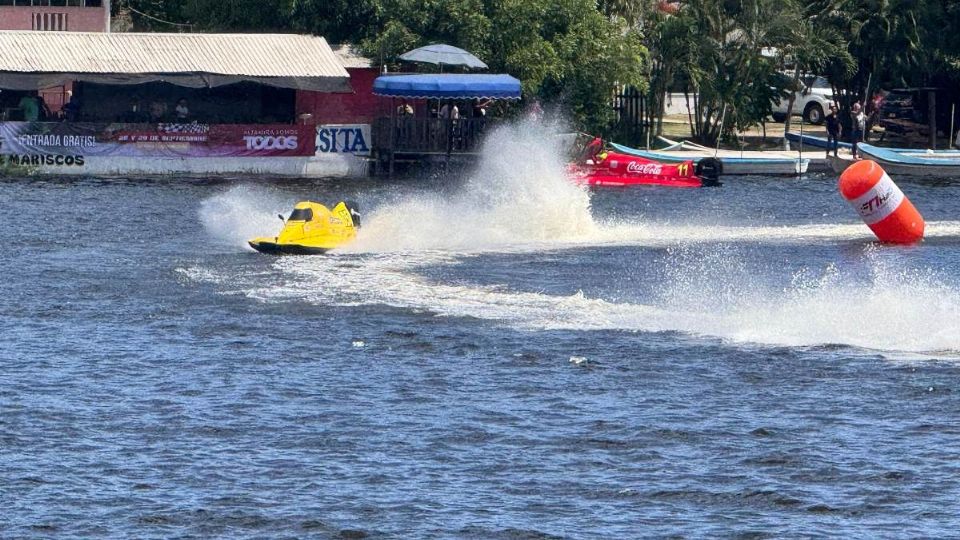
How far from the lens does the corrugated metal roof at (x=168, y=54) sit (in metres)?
56.0

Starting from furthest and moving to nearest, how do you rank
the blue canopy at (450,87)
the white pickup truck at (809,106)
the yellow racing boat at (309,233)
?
1. the white pickup truck at (809,106)
2. the blue canopy at (450,87)
3. the yellow racing boat at (309,233)

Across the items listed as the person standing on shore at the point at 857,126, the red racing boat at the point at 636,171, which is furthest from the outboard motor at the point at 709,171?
the person standing on shore at the point at 857,126

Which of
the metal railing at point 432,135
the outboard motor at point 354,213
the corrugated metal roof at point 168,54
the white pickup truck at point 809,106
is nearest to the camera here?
the outboard motor at point 354,213

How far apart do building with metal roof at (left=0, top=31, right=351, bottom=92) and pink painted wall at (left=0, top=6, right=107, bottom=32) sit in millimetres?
6998

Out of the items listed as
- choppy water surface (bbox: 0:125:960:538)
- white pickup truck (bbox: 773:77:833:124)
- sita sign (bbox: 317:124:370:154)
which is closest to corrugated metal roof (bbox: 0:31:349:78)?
sita sign (bbox: 317:124:370:154)

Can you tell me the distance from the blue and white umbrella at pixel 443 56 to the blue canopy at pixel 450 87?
1.73 ft

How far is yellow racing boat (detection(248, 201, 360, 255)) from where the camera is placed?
33750 mm

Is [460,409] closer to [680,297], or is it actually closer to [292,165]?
[680,297]

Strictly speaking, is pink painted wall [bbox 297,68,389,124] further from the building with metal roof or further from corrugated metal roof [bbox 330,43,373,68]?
the building with metal roof

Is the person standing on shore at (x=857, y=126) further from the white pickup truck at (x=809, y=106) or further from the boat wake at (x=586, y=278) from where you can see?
the boat wake at (x=586, y=278)

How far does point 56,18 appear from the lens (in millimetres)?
65312

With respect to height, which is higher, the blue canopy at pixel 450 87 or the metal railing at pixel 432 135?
the blue canopy at pixel 450 87

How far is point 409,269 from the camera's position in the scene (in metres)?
32.4

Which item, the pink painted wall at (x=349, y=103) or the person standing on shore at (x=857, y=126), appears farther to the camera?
the pink painted wall at (x=349, y=103)
